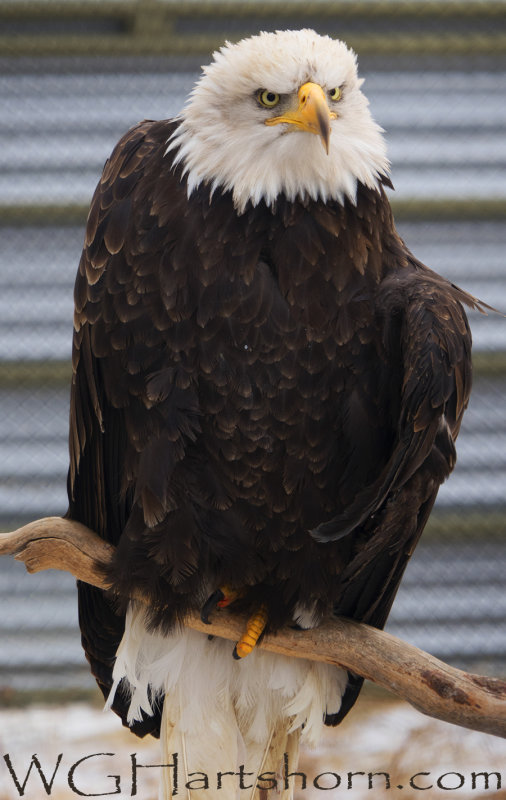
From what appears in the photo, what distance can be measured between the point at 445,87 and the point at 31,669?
2477 millimetres

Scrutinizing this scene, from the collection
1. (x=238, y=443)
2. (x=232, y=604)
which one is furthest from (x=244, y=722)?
(x=238, y=443)

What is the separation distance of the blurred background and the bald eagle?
1.34 metres

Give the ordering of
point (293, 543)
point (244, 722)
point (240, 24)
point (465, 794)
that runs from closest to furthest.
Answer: point (293, 543)
point (244, 722)
point (465, 794)
point (240, 24)

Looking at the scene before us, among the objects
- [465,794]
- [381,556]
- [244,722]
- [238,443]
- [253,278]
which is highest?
[253,278]

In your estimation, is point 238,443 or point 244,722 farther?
point 244,722

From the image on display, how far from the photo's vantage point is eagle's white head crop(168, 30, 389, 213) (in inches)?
68.6

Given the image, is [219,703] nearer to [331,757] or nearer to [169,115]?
[331,757]

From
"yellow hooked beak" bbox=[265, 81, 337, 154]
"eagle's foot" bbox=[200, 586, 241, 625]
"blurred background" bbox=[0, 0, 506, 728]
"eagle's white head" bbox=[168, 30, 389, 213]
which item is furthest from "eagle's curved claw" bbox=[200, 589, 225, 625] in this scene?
"blurred background" bbox=[0, 0, 506, 728]

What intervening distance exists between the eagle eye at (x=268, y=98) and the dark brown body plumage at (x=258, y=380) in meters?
0.18

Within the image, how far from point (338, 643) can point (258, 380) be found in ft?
1.88

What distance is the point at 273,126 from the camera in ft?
5.77

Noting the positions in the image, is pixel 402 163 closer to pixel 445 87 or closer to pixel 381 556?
pixel 445 87

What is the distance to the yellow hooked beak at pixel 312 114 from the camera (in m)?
1.64

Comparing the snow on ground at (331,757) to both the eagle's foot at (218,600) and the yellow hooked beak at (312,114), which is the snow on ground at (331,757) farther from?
the yellow hooked beak at (312,114)
